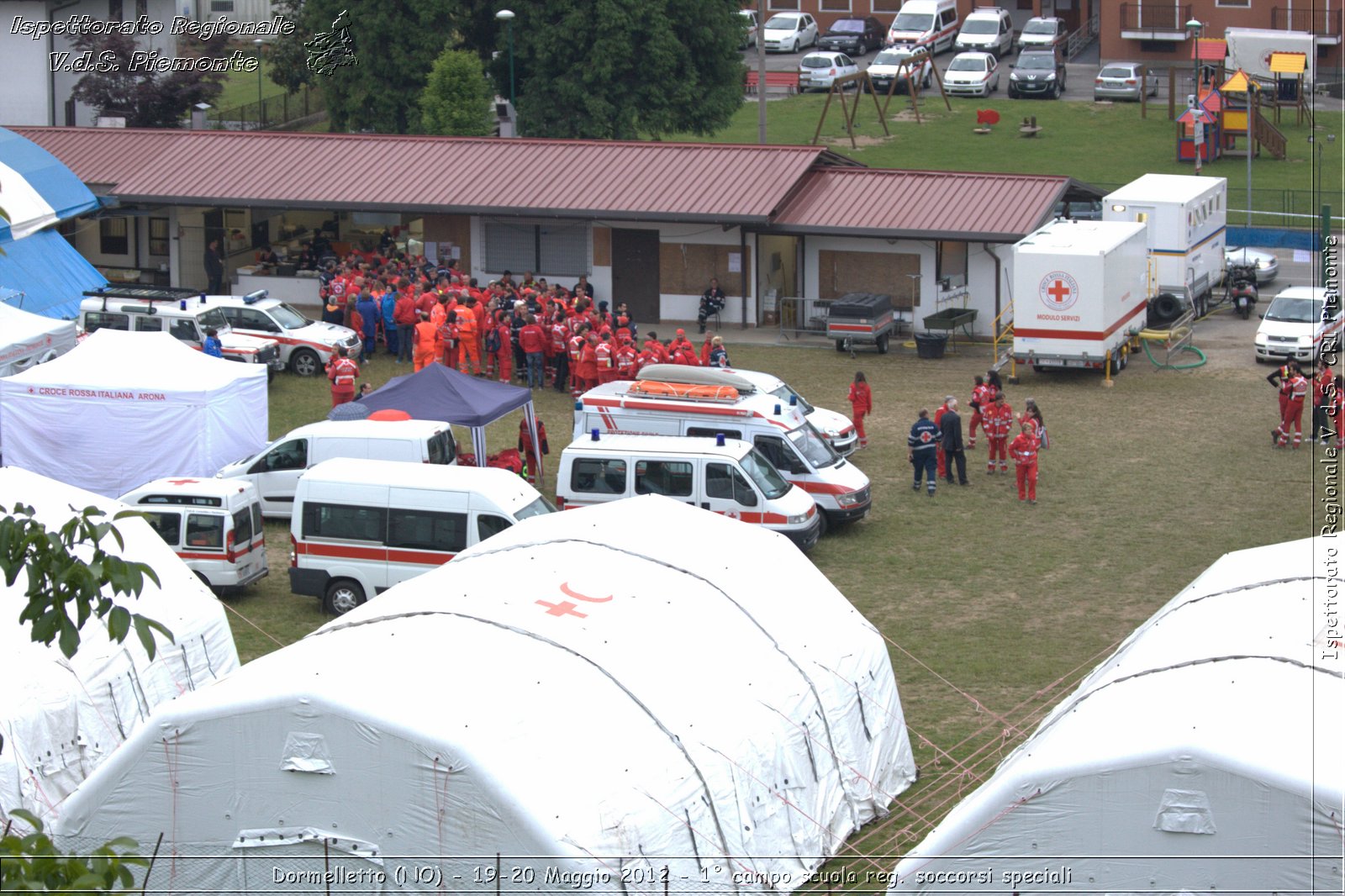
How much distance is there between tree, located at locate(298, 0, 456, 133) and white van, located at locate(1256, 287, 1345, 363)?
2352 centimetres

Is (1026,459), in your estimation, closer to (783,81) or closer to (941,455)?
(941,455)

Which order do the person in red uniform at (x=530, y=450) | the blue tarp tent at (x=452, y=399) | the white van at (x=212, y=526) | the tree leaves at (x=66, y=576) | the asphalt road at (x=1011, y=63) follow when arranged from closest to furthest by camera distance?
the tree leaves at (x=66, y=576)
the white van at (x=212, y=526)
the blue tarp tent at (x=452, y=399)
the person in red uniform at (x=530, y=450)
the asphalt road at (x=1011, y=63)

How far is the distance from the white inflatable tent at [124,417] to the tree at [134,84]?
25724mm

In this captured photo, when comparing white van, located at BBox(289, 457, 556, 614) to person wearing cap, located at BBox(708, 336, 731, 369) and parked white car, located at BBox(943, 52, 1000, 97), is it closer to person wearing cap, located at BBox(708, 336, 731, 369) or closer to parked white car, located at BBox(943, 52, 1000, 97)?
person wearing cap, located at BBox(708, 336, 731, 369)

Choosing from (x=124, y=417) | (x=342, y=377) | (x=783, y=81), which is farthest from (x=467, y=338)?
(x=783, y=81)

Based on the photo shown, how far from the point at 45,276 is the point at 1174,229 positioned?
853 inches

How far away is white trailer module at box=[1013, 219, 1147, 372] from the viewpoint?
30188mm

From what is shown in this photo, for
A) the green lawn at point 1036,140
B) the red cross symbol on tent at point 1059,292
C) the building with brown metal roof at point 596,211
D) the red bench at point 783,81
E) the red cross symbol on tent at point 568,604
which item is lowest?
the red cross symbol on tent at point 568,604

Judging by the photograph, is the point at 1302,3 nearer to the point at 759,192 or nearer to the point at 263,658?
the point at 759,192

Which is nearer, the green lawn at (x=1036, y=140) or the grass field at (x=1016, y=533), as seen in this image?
the grass field at (x=1016, y=533)

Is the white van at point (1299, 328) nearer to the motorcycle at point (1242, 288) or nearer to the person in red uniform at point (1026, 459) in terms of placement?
the motorcycle at point (1242, 288)

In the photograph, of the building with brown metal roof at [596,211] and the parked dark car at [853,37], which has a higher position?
the parked dark car at [853,37]

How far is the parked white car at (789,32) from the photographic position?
6775cm

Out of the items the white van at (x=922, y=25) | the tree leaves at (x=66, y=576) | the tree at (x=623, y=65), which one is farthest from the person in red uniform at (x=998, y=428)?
the white van at (x=922, y=25)
